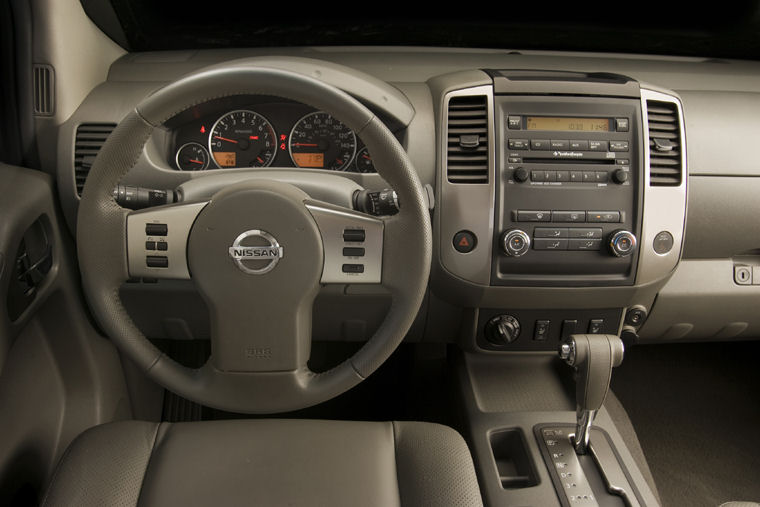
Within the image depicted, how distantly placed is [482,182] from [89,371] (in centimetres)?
103

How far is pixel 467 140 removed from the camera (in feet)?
4.42

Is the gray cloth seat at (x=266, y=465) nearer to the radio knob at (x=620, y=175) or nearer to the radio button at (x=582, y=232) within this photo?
the radio button at (x=582, y=232)

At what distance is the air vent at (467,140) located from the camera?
4.44 ft

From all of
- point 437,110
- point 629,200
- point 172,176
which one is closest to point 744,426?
point 629,200

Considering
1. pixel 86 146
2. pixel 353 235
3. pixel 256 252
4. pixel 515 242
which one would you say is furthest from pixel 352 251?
pixel 86 146

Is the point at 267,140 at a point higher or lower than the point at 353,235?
higher

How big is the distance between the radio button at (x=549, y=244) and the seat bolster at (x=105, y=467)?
84 cm

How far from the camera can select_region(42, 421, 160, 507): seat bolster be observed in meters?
0.99

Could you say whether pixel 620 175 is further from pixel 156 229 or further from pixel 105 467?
pixel 105 467

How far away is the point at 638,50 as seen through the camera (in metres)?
1.81

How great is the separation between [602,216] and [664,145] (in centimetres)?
21

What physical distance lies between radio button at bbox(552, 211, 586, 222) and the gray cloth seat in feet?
1.69

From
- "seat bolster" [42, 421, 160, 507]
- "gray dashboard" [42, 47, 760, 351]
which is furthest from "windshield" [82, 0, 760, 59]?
"seat bolster" [42, 421, 160, 507]

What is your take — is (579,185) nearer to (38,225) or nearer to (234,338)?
(234,338)
